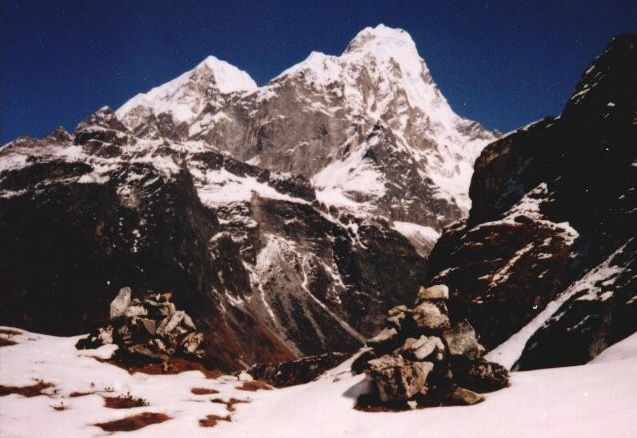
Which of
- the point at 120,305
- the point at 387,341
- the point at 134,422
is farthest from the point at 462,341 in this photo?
the point at 120,305

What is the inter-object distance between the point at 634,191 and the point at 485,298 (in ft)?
33.5

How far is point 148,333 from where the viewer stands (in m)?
34.4

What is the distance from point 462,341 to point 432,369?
1.55 m

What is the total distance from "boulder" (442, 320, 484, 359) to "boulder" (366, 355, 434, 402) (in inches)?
45.5

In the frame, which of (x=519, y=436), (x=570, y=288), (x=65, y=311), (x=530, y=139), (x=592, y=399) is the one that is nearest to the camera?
(x=519, y=436)

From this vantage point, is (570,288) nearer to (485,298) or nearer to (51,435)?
(485,298)

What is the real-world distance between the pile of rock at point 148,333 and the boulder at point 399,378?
62.2ft

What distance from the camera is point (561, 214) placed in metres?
35.7

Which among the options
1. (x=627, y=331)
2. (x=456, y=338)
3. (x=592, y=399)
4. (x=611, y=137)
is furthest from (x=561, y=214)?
(x=592, y=399)

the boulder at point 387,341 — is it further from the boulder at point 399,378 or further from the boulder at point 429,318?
the boulder at point 399,378

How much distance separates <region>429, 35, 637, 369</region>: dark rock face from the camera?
2092 cm

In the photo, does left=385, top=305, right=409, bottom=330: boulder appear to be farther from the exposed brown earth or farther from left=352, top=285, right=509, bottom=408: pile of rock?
the exposed brown earth

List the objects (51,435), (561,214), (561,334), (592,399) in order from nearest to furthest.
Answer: (592,399) → (51,435) → (561,334) → (561,214)

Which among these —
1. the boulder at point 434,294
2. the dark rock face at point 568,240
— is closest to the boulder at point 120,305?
the dark rock face at point 568,240
